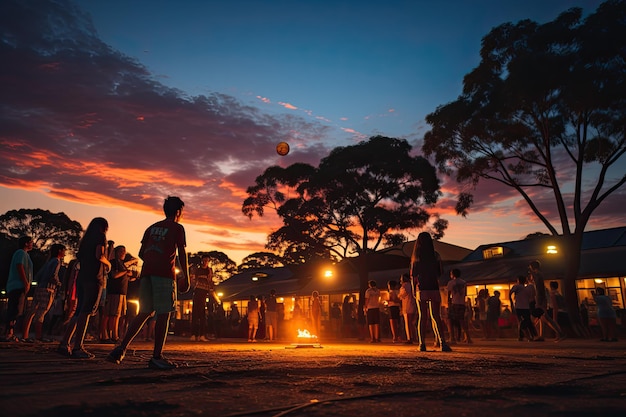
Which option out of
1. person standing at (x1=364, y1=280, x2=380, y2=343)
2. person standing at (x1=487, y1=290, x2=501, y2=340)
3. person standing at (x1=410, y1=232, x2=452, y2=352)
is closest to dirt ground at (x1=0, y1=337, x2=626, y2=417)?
person standing at (x1=410, y1=232, x2=452, y2=352)

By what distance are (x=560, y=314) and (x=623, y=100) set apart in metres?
8.21

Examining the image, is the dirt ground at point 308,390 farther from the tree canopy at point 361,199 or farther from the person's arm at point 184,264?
the tree canopy at point 361,199

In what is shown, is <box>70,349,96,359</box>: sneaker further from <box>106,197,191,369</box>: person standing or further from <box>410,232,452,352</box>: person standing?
<box>410,232,452,352</box>: person standing

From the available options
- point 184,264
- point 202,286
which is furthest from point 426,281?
point 202,286

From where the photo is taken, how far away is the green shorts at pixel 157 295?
4988mm

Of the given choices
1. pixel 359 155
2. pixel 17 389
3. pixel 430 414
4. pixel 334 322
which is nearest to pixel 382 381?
pixel 430 414

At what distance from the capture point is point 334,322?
2431cm

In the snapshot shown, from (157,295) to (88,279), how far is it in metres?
1.71

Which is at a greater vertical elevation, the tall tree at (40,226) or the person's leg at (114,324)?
the tall tree at (40,226)

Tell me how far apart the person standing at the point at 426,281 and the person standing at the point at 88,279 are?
193 inches

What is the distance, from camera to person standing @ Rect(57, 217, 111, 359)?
6109 millimetres

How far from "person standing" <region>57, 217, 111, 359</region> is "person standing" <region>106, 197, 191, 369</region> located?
1.28m

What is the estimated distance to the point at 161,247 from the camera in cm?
509

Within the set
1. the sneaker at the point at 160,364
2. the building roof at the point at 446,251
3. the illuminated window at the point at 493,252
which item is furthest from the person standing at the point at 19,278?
the building roof at the point at 446,251
